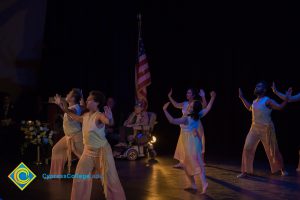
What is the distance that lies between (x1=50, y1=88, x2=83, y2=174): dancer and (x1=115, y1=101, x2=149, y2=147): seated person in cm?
322

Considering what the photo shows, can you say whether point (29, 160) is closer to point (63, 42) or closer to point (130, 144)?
point (130, 144)

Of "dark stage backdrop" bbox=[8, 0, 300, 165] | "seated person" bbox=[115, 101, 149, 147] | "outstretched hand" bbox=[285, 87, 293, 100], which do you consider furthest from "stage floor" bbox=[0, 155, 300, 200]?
"dark stage backdrop" bbox=[8, 0, 300, 165]

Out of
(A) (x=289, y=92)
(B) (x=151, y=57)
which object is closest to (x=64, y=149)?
(A) (x=289, y=92)

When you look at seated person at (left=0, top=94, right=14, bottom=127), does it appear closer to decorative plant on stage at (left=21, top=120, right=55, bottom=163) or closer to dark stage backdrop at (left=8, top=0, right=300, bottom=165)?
decorative plant on stage at (left=21, top=120, right=55, bottom=163)

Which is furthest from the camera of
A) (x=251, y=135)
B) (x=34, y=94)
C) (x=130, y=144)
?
(x=34, y=94)

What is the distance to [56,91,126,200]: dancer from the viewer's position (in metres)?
5.24

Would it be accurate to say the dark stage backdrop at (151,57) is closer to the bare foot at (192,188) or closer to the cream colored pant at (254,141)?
the cream colored pant at (254,141)

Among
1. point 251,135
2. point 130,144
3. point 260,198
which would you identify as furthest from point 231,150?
point 260,198

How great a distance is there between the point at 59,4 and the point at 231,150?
642 centimetres

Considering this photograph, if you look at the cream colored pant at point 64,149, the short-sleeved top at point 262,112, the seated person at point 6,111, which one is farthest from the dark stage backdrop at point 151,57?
the cream colored pant at point 64,149

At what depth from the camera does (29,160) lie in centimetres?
1045

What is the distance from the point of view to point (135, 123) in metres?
10.7

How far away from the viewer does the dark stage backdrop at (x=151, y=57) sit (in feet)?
40.0

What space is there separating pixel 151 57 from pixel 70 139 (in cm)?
670
